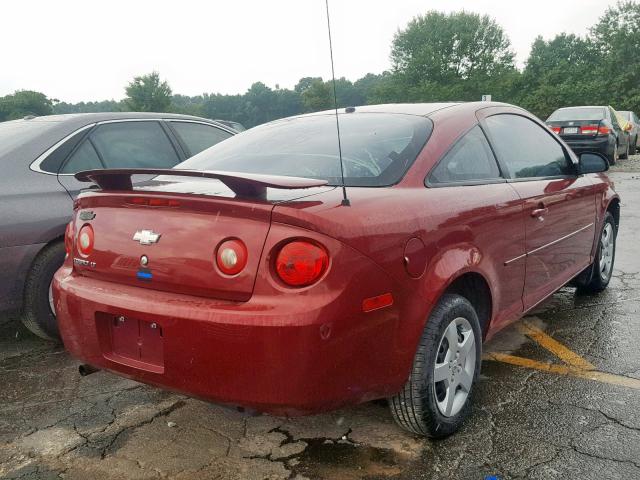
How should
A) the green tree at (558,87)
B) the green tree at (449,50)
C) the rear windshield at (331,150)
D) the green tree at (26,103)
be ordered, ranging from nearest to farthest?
the rear windshield at (331,150)
the green tree at (558,87)
the green tree at (26,103)
the green tree at (449,50)

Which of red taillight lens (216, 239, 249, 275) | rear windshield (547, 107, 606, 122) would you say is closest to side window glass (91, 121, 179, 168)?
red taillight lens (216, 239, 249, 275)

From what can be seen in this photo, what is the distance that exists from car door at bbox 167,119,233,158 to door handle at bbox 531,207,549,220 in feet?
9.19

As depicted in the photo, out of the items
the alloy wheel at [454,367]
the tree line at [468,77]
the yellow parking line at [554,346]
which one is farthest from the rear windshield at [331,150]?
the tree line at [468,77]

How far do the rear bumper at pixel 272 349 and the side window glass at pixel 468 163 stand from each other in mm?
817

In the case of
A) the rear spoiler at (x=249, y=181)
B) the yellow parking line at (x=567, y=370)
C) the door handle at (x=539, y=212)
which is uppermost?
the rear spoiler at (x=249, y=181)

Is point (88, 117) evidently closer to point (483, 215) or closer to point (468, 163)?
point (468, 163)

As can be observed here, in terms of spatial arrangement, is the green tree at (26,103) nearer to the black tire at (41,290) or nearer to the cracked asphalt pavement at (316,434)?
the black tire at (41,290)

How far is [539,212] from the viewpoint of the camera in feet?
11.2

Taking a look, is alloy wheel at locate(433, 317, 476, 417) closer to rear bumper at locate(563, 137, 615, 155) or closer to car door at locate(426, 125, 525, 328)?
car door at locate(426, 125, 525, 328)

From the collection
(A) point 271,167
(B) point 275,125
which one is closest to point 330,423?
(A) point 271,167

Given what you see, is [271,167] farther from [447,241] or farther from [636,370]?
[636,370]

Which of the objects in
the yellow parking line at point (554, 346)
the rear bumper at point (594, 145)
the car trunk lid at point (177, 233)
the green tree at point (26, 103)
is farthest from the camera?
the green tree at point (26, 103)

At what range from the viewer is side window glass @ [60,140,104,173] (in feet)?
13.6

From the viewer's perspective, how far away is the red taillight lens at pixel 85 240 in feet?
8.53
